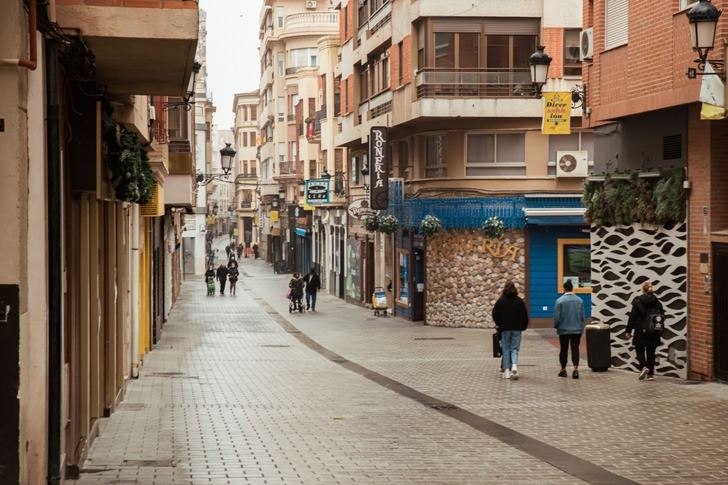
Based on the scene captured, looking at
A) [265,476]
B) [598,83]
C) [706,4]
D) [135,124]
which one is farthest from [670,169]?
[265,476]

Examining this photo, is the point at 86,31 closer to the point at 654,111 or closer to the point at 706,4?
the point at 706,4

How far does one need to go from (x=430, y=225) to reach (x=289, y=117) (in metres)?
52.5

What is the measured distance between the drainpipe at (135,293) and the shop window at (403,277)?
18740 mm

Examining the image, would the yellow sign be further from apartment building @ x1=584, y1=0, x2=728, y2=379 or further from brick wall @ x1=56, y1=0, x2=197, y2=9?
brick wall @ x1=56, y1=0, x2=197, y2=9

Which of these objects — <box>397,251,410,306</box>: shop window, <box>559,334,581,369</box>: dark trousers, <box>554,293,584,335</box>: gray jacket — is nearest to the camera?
<box>554,293,584,335</box>: gray jacket

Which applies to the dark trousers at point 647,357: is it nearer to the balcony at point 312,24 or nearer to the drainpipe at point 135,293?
the drainpipe at point 135,293

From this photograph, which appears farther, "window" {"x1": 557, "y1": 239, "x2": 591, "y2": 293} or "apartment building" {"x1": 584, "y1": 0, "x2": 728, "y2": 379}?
"window" {"x1": 557, "y1": 239, "x2": 591, "y2": 293}

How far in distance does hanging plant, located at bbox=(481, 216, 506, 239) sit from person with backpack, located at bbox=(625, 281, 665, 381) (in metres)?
14.7

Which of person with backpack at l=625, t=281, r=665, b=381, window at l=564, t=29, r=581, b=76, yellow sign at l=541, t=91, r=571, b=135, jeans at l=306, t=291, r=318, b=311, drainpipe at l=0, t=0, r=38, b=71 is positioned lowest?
jeans at l=306, t=291, r=318, b=311

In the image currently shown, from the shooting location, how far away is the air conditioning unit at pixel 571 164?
3681cm

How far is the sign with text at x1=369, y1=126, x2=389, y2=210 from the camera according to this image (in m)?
40.8

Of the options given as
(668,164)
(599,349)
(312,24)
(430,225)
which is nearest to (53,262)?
(668,164)

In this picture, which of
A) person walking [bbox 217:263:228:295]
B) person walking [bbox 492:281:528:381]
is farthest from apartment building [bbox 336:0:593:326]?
person walking [bbox 217:263:228:295]

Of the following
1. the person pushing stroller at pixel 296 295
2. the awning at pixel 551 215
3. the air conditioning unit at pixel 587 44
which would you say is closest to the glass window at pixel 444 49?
the awning at pixel 551 215
